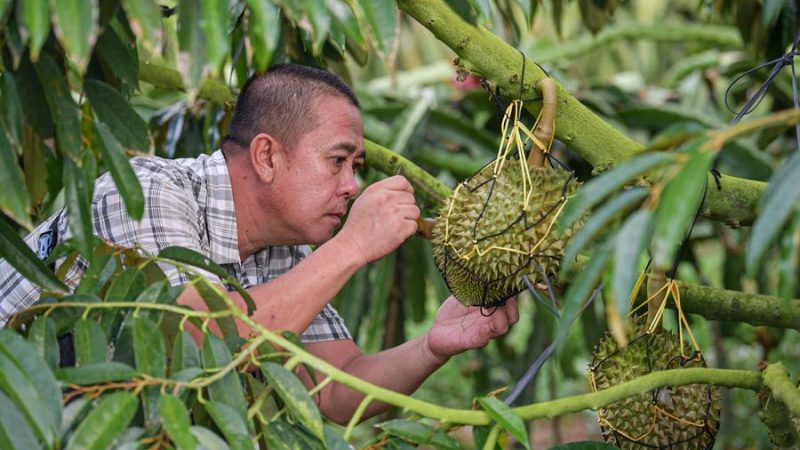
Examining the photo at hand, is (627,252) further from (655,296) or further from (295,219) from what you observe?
(295,219)

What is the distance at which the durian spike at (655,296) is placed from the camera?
1766 mm

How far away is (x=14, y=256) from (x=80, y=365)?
0.31m

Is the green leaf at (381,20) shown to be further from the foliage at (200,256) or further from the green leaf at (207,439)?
the green leaf at (207,439)

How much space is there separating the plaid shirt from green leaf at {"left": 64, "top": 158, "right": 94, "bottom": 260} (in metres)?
0.38

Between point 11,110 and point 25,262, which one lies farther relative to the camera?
point 25,262

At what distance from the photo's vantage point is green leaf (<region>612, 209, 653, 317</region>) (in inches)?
39.8

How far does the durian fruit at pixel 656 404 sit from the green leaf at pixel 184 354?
0.68m

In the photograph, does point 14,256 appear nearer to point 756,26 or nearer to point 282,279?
point 282,279

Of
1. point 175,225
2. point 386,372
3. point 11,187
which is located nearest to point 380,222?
point 175,225

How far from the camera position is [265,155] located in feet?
7.18

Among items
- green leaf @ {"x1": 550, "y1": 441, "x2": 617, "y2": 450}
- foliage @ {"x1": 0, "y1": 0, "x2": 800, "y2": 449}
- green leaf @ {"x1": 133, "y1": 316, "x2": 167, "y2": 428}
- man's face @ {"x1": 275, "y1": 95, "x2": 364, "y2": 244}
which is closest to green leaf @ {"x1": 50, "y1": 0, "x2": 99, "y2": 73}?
foliage @ {"x1": 0, "y1": 0, "x2": 800, "y2": 449}

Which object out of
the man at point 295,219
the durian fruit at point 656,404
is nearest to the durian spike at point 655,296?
the durian fruit at point 656,404

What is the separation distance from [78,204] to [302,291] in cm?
50

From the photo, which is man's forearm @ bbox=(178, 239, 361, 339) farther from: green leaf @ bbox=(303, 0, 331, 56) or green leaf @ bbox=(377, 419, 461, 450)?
green leaf @ bbox=(303, 0, 331, 56)
